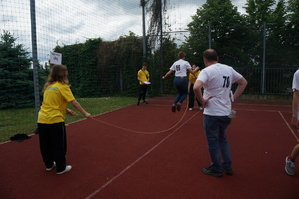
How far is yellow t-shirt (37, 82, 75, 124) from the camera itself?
3.39 meters

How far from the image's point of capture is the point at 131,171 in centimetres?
362

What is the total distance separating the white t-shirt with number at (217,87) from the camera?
3.12 metres

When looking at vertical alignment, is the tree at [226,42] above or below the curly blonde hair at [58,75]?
above

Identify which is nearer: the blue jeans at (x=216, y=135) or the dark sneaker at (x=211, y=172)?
the blue jeans at (x=216, y=135)

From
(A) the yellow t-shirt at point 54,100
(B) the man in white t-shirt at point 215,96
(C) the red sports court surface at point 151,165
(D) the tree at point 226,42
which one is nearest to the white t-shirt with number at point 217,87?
(B) the man in white t-shirt at point 215,96

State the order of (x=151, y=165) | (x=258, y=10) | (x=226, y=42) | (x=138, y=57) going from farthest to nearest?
(x=258, y=10), (x=138, y=57), (x=226, y=42), (x=151, y=165)

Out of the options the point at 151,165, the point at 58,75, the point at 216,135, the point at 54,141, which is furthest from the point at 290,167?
the point at 58,75

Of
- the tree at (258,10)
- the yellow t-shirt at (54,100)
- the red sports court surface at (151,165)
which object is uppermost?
the tree at (258,10)

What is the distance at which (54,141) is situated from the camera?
3.50 metres

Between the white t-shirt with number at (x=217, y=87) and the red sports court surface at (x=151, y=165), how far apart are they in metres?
1.03

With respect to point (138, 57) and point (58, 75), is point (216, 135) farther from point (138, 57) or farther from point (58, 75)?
point (138, 57)

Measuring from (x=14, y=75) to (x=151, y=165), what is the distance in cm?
999

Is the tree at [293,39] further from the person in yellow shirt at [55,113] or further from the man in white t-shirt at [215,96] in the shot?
the person in yellow shirt at [55,113]

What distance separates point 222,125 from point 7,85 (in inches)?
438
